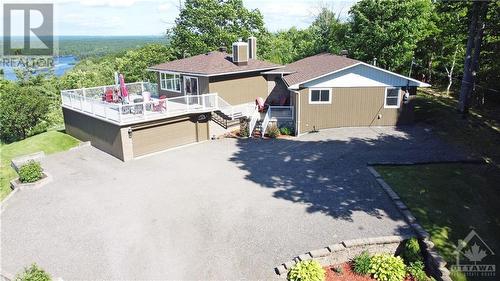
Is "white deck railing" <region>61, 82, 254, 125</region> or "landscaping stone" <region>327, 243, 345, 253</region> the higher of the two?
"white deck railing" <region>61, 82, 254, 125</region>

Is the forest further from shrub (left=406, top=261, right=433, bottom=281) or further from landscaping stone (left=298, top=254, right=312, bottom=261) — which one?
Result: landscaping stone (left=298, top=254, right=312, bottom=261)

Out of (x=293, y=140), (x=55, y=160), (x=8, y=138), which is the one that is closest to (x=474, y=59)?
→ (x=293, y=140)

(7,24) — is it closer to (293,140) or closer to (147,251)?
(293,140)

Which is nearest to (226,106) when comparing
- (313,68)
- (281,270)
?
(313,68)

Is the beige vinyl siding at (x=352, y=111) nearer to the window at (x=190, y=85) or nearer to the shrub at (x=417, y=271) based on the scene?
the window at (x=190, y=85)

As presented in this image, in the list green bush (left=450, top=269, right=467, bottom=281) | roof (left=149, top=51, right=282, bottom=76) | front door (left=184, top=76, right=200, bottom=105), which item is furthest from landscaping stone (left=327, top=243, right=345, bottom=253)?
front door (left=184, top=76, right=200, bottom=105)

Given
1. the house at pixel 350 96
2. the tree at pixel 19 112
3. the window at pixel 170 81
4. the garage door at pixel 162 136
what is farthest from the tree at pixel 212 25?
the garage door at pixel 162 136
